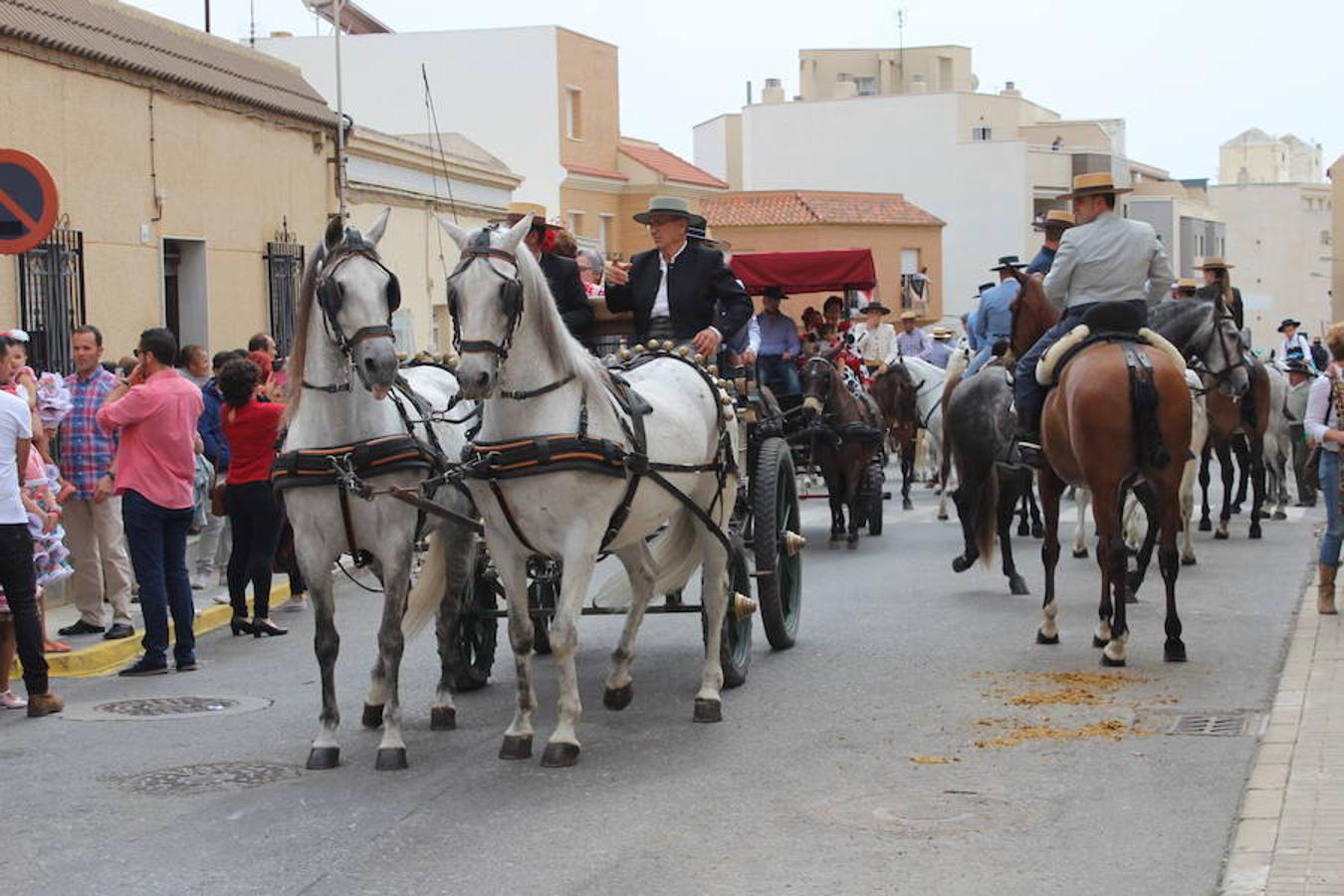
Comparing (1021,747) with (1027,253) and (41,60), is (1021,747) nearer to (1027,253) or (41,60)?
(41,60)

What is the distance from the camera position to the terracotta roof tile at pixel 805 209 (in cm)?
6353

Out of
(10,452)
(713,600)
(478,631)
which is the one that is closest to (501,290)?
(713,600)

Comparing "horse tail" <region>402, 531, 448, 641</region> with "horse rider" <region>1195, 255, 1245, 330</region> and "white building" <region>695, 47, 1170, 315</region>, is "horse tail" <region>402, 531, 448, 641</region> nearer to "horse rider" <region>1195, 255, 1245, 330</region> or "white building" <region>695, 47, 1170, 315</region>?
"horse rider" <region>1195, 255, 1245, 330</region>

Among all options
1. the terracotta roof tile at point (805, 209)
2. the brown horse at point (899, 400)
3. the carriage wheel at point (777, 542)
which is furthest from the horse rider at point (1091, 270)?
the terracotta roof tile at point (805, 209)

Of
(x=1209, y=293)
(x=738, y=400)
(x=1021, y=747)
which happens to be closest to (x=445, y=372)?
(x=738, y=400)

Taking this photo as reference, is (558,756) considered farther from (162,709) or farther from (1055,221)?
(1055,221)

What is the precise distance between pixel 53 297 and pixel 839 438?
725cm

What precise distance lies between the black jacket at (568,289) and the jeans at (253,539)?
3195mm

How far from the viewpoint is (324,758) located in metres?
8.20

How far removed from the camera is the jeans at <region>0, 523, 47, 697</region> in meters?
9.56

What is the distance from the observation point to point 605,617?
12742mm

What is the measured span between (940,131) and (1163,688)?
72153 mm

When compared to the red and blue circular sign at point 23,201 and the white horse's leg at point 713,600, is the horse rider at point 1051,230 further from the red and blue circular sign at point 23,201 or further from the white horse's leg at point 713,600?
the red and blue circular sign at point 23,201

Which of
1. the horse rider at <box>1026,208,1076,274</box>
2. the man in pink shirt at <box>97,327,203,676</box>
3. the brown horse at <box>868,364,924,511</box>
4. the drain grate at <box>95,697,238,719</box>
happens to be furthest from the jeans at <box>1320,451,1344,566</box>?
the brown horse at <box>868,364,924,511</box>
